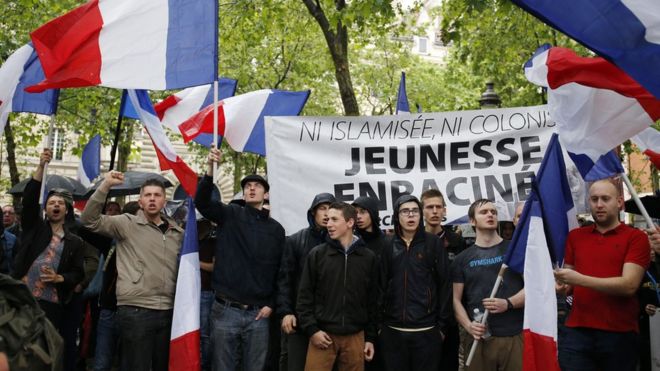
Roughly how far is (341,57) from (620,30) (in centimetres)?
762

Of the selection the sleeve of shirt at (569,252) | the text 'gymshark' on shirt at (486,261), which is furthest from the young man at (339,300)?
the sleeve of shirt at (569,252)

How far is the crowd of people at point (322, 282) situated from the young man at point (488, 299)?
1 centimetres

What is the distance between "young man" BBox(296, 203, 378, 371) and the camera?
595 cm

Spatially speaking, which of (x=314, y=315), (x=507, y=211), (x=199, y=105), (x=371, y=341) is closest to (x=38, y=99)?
(x=199, y=105)

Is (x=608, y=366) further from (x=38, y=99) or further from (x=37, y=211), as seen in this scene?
(x=38, y=99)

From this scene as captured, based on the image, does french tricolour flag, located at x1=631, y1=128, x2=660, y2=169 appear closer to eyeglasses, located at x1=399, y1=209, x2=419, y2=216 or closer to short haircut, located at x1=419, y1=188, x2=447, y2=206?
short haircut, located at x1=419, y1=188, x2=447, y2=206

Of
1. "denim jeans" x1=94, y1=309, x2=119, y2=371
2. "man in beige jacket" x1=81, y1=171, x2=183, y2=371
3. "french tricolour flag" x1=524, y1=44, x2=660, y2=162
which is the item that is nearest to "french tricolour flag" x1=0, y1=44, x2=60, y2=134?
"man in beige jacket" x1=81, y1=171, x2=183, y2=371

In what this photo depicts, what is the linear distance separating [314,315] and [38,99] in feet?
11.9

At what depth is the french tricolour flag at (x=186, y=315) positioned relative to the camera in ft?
20.0

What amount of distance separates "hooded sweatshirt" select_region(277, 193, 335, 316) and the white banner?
624mm

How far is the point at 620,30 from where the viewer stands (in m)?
3.78

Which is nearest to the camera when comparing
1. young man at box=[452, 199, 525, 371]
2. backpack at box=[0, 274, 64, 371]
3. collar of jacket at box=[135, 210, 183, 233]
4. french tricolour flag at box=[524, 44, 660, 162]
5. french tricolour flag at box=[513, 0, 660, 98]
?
backpack at box=[0, 274, 64, 371]

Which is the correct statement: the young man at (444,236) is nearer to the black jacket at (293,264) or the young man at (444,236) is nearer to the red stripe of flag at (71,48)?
the black jacket at (293,264)

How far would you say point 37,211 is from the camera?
6680 mm
